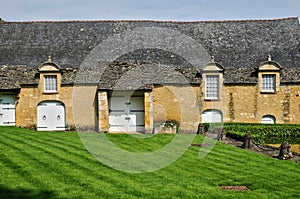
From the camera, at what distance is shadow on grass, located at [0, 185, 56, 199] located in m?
10.5

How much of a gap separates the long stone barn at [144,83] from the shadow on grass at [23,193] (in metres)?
15.7

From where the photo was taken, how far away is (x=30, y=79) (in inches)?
1111

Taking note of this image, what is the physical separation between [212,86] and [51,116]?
10.5 metres

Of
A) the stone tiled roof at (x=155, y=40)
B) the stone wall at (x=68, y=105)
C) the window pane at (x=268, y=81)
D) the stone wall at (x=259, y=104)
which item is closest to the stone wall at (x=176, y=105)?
the stone wall at (x=259, y=104)

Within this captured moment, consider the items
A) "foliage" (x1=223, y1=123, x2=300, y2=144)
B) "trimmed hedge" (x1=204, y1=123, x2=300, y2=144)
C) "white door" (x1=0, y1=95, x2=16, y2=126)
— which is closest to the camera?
"trimmed hedge" (x1=204, y1=123, x2=300, y2=144)

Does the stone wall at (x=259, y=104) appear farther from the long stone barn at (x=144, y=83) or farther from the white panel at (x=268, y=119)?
the white panel at (x=268, y=119)

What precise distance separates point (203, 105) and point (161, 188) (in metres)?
17.3

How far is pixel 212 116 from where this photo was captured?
29.0 metres

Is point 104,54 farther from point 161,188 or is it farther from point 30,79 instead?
point 161,188

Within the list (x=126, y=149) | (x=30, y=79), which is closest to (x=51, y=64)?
(x=30, y=79)

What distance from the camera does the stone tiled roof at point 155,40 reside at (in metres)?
30.2

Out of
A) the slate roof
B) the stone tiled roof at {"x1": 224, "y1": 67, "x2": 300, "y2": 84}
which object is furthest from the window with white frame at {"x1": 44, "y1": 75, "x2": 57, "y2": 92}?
the stone tiled roof at {"x1": 224, "y1": 67, "x2": 300, "y2": 84}

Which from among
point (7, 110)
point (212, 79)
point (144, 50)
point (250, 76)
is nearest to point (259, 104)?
point (250, 76)

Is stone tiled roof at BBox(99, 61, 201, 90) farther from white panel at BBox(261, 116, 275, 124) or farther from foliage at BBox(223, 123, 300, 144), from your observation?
foliage at BBox(223, 123, 300, 144)
